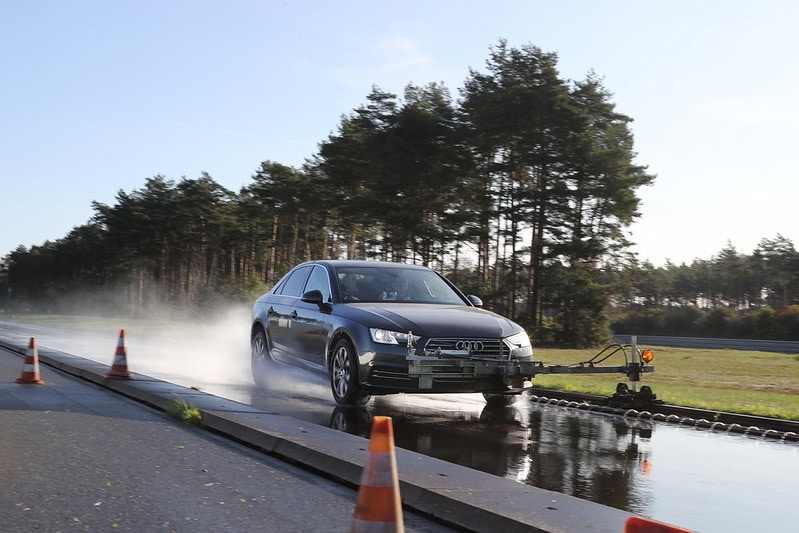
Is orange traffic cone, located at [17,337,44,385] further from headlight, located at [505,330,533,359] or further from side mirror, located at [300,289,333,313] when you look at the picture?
headlight, located at [505,330,533,359]

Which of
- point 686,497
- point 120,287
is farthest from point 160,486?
point 120,287

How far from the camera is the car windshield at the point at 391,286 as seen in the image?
11.0 meters

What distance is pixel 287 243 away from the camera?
84688 millimetres

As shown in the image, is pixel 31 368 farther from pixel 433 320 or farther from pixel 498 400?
pixel 498 400

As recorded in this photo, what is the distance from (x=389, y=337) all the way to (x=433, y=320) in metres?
0.57

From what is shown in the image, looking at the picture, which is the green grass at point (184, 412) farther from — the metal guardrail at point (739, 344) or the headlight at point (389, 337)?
the metal guardrail at point (739, 344)

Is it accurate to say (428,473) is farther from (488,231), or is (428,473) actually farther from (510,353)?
(488,231)

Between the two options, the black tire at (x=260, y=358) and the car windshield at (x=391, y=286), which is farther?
the black tire at (x=260, y=358)

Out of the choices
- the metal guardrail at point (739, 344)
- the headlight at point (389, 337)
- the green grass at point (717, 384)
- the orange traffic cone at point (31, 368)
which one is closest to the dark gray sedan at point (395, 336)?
the headlight at point (389, 337)

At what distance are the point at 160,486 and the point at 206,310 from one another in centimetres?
4609

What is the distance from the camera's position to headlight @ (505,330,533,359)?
32.1ft

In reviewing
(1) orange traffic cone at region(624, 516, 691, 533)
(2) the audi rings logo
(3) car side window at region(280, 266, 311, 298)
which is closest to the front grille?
(2) the audi rings logo

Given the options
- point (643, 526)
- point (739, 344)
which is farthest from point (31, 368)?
point (739, 344)

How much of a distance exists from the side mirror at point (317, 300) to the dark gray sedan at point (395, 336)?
13 mm
